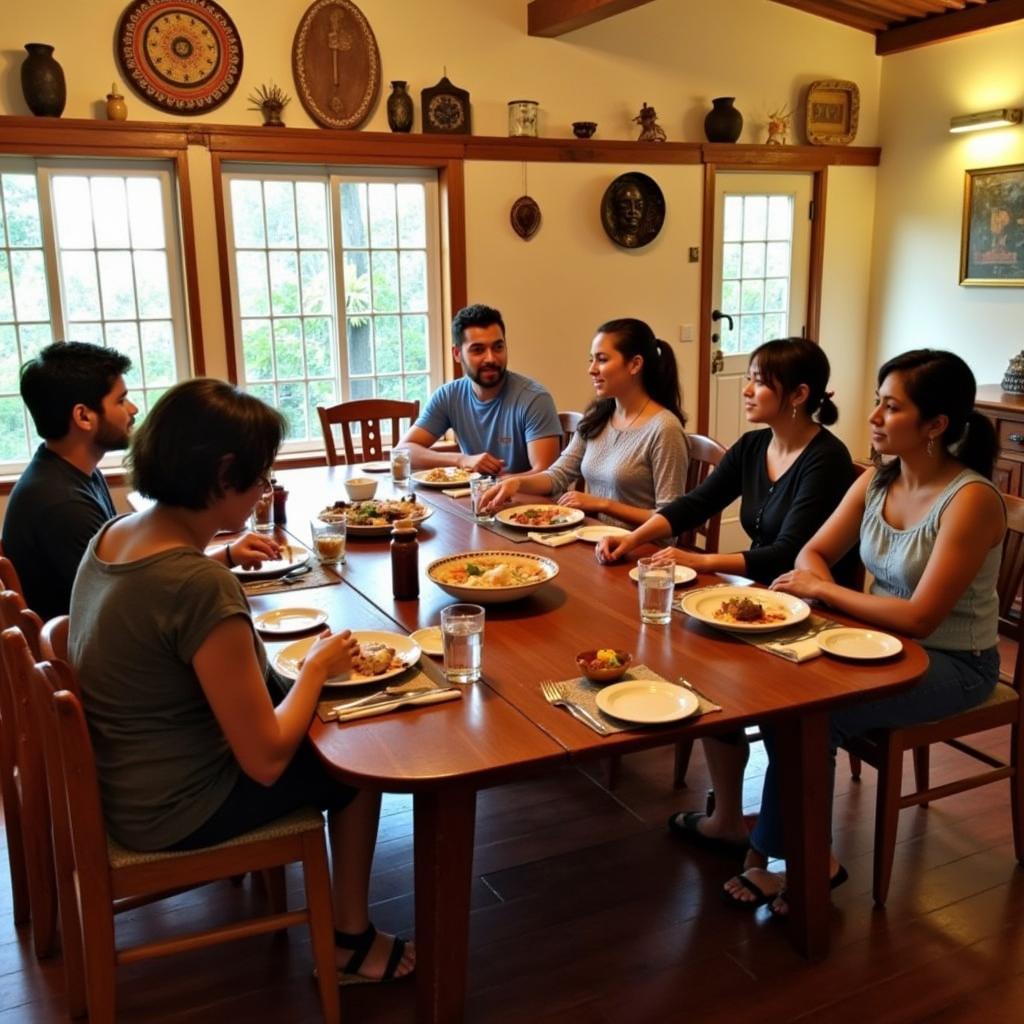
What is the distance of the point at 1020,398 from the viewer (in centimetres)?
431

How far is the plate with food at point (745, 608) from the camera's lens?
1.92m

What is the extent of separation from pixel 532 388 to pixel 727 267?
2535 mm

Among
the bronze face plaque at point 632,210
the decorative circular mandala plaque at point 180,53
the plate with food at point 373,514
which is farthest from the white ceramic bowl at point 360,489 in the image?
the bronze face plaque at point 632,210

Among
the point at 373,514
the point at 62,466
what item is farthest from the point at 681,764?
the point at 62,466

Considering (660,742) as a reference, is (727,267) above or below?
above

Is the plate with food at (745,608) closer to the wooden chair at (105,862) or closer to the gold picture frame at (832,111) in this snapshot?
the wooden chair at (105,862)

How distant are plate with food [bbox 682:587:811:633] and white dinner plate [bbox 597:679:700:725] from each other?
288 millimetres

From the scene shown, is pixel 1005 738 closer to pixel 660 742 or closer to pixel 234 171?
pixel 660 742

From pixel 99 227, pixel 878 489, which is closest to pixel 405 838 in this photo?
pixel 878 489

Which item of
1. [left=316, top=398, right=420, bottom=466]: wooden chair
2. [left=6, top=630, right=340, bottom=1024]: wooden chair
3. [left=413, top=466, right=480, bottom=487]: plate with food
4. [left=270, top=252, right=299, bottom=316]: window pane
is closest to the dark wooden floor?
[left=6, top=630, right=340, bottom=1024]: wooden chair

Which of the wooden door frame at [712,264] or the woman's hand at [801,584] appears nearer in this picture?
the woman's hand at [801,584]

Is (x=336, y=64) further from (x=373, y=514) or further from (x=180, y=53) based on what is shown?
(x=373, y=514)

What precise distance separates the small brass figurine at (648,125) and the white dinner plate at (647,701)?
13.4 feet

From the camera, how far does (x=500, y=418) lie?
3.60m
